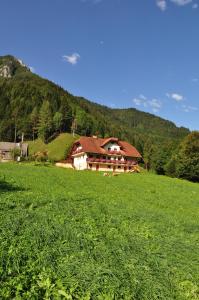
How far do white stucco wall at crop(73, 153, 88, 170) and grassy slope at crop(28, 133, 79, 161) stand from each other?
60.5 feet

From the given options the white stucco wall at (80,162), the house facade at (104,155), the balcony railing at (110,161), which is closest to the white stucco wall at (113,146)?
the house facade at (104,155)

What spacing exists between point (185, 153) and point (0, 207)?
215ft

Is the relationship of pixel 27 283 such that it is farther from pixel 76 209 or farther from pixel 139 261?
pixel 76 209

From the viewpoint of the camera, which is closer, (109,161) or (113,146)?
(109,161)

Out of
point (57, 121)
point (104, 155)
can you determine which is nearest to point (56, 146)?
point (57, 121)

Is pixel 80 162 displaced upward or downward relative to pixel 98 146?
Answer: downward

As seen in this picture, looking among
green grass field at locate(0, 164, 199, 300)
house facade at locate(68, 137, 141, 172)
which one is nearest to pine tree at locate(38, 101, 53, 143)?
house facade at locate(68, 137, 141, 172)

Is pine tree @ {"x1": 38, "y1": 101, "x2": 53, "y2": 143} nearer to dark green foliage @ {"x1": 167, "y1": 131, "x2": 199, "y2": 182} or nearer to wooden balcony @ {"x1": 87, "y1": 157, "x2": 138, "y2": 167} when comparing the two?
wooden balcony @ {"x1": 87, "y1": 157, "x2": 138, "y2": 167}

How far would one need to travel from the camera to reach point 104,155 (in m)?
73.8

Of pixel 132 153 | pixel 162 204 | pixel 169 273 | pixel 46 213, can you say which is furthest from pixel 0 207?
pixel 132 153

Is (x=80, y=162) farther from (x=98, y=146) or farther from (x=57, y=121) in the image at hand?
(x=57, y=121)

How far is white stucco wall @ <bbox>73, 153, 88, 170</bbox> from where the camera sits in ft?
238

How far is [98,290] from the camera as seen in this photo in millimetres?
8398

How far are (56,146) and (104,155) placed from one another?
44.2m
